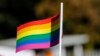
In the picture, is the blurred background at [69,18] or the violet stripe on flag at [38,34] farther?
the blurred background at [69,18]

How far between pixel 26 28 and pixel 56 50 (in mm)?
1606

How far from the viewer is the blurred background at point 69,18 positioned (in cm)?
634

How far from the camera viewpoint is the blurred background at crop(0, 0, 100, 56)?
20.8 ft

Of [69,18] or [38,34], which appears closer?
[38,34]

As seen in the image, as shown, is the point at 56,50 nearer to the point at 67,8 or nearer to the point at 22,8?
the point at 67,8

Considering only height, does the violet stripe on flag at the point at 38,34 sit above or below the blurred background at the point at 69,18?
below

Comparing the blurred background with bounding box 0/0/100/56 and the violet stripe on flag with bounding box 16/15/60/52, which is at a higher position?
the blurred background with bounding box 0/0/100/56

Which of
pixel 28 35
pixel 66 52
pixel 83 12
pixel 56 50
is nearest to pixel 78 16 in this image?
pixel 83 12

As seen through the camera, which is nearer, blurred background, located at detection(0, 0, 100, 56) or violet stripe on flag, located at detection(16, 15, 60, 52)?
violet stripe on flag, located at detection(16, 15, 60, 52)

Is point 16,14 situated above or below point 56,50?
above

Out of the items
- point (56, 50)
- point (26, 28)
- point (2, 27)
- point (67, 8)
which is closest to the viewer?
point (26, 28)

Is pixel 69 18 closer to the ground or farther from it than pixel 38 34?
farther from it

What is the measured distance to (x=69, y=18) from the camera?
6.42m

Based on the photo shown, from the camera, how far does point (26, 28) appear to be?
153 inches
